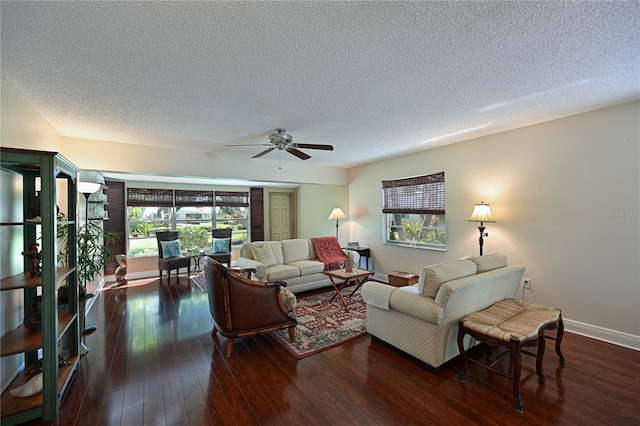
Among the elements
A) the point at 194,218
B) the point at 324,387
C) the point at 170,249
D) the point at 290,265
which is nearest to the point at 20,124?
the point at 324,387

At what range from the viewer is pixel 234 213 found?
7.70 m

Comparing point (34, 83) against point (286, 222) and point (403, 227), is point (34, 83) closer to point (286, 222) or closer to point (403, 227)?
point (403, 227)

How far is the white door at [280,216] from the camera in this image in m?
7.93

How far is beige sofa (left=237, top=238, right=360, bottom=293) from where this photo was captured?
4483 mm

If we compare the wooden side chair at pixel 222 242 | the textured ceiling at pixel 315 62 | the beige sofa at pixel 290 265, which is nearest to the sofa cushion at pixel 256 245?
the beige sofa at pixel 290 265

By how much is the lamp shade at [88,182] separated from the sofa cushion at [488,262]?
460cm

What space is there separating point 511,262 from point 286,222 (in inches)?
224

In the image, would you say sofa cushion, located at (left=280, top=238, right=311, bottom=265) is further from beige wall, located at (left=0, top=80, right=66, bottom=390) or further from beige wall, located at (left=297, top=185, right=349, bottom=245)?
beige wall, located at (left=0, top=80, right=66, bottom=390)

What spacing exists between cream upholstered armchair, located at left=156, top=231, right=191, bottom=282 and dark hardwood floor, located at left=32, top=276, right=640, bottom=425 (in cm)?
273

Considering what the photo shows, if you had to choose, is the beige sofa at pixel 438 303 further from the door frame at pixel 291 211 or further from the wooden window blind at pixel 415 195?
the door frame at pixel 291 211

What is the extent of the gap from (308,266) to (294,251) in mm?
579

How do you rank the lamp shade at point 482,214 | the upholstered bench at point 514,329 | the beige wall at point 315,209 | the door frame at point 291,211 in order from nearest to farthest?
1. the upholstered bench at point 514,329
2. the lamp shade at point 482,214
3. the beige wall at point 315,209
4. the door frame at point 291,211

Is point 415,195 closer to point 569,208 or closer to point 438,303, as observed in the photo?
point 569,208

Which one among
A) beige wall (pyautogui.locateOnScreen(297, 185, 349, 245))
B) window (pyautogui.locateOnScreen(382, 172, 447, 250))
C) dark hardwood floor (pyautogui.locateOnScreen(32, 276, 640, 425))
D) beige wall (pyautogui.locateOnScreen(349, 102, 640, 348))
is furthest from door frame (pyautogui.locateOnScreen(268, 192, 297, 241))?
dark hardwood floor (pyautogui.locateOnScreen(32, 276, 640, 425))
